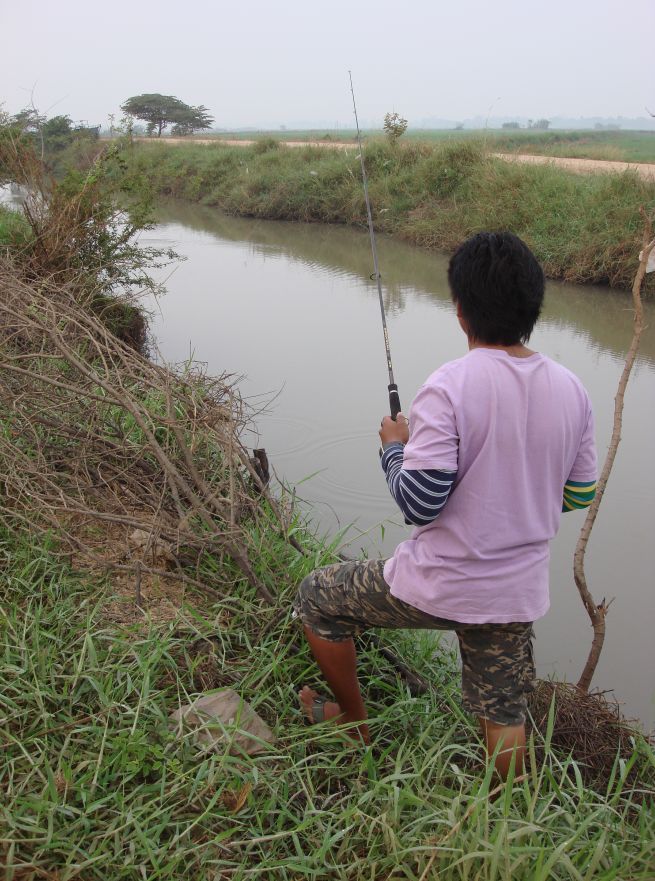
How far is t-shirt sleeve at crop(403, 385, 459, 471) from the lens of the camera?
1442 mm

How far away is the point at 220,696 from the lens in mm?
1902

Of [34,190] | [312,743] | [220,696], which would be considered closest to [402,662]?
[312,743]

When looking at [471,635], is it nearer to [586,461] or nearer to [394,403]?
[586,461]

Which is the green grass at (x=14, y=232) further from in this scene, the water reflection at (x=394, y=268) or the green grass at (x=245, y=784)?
the green grass at (x=245, y=784)

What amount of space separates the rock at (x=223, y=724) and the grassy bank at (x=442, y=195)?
202 inches

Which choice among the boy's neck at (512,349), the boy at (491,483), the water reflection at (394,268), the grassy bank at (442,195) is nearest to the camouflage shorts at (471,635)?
the boy at (491,483)

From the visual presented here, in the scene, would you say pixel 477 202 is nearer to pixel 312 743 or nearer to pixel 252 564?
Result: pixel 252 564

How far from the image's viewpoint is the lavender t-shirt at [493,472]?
146cm

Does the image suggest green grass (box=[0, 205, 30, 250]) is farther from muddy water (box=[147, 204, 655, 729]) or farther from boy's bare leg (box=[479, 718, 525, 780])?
boy's bare leg (box=[479, 718, 525, 780])

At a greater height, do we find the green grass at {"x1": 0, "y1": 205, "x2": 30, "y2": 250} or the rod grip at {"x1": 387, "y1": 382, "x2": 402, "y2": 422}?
the green grass at {"x1": 0, "y1": 205, "x2": 30, "y2": 250}

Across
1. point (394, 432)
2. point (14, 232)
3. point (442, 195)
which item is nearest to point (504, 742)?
point (394, 432)

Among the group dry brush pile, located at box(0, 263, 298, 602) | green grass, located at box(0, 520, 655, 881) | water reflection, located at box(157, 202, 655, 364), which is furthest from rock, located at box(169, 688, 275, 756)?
water reflection, located at box(157, 202, 655, 364)

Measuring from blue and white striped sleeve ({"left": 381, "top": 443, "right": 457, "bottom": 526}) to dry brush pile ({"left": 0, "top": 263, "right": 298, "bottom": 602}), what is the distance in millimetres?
Answer: 856

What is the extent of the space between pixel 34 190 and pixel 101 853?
514 cm
